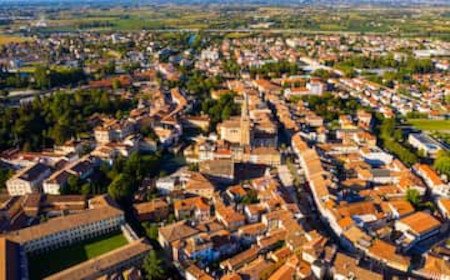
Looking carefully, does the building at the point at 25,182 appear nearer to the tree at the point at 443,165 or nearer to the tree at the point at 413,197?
the tree at the point at 413,197

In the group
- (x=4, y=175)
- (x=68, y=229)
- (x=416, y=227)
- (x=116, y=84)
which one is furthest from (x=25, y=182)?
(x=116, y=84)

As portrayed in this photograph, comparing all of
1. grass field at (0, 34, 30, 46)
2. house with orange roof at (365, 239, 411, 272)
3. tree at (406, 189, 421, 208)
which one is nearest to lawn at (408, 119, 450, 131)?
tree at (406, 189, 421, 208)

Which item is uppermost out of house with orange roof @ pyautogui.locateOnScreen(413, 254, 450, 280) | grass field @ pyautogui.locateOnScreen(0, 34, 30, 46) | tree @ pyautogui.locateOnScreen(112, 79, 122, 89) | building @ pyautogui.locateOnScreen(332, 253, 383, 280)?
grass field @ pyautogui.locateOnScreen(0, 34, 30, 46)

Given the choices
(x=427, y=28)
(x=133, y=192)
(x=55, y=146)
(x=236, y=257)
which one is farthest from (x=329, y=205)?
(x=427, y=28)

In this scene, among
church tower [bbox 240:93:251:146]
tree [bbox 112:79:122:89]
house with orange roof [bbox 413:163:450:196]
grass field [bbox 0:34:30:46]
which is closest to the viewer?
house with orange roof [bbox 413:163:450:196]

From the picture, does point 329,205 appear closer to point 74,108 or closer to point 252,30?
point 74,108

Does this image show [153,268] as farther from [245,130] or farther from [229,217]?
[245,130]

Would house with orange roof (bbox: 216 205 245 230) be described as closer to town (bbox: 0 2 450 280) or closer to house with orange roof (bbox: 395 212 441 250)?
town (bbox: 0 2 450 280)
